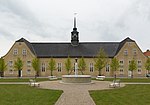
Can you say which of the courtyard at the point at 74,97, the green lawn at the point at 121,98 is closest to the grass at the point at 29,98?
the courtyard at the point at 74,97

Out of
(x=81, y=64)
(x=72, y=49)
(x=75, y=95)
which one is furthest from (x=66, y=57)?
(x=75, y=95)

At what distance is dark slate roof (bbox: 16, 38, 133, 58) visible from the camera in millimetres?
61406

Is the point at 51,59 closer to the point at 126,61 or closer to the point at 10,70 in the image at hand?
the point at 10,70

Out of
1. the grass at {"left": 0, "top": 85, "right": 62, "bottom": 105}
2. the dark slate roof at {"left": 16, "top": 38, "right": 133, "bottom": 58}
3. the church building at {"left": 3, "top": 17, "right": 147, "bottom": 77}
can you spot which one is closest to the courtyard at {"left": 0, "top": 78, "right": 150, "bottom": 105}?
the grass at {"left": 0, "top": 85, "right": 62, "bottom": 105}

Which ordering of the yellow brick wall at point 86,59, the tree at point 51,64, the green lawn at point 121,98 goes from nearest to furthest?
the green lawn at point 121,98, the tree at point 51,64, the yellow brick wall at point 86,59

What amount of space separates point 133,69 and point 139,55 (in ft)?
23.8

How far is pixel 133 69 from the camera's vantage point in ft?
181

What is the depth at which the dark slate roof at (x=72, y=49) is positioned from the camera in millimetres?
61406

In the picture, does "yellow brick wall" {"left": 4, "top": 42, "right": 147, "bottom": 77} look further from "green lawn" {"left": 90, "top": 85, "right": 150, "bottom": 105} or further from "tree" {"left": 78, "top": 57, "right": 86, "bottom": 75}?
"green lawn" {"left": 90, "top": 85, "right": 150, "bottom": 105}

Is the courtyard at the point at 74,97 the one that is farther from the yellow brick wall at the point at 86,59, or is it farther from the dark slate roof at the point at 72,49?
the dark slate roof at the point at 72,49

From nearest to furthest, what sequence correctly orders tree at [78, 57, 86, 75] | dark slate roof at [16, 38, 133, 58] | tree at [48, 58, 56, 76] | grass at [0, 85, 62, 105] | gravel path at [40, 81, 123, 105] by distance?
grass at [0, 85, 62, 105]
gravel path at [40, 81, 123, 105]
tree at [48, 58, 56, 76]
tree at [78, 57, 86, 75]
dark slate roof at [16, 38, 133, 58]

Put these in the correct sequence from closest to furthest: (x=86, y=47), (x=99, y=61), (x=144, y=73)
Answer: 1. (x=99, y=61)
2. (x=144, y=73)
3. (x=86, y=47)

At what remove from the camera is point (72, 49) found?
63.1 m

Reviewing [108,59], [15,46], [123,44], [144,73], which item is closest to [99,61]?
[108,59]
